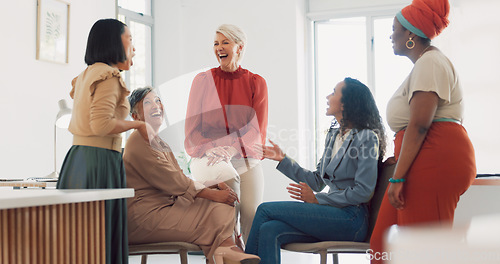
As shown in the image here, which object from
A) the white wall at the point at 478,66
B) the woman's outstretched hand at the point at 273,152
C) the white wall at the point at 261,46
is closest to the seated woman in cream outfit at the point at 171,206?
the woman's outstretched hand at the point at 273,152

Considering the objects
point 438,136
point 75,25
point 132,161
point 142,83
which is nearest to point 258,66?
point 142,83

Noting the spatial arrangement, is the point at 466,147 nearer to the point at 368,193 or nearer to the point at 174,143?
the point at 368,193

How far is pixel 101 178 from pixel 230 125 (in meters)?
0.88

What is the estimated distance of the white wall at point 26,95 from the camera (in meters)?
3.62

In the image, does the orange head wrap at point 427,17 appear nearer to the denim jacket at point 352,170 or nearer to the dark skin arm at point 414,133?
the dark skin arm at point 414,133

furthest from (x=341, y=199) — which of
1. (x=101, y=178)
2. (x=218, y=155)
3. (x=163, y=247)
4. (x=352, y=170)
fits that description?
(x=101, y=178)

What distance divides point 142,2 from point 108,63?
13.5 ft

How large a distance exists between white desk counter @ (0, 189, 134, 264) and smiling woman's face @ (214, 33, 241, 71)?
136 cm

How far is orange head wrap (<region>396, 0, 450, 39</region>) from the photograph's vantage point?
1817mm

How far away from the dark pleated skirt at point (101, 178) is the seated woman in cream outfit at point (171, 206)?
21 cm

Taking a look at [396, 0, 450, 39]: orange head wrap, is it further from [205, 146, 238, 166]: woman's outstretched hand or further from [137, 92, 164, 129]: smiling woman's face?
[137, 92, 164, 129]: smiling woman's face

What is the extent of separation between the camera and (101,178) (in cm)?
204

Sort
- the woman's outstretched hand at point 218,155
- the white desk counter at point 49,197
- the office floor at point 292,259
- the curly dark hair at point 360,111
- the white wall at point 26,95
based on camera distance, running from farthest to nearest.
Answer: the office floor at point 292,259 → the white wall at point 26,95 → the woman's outstretched hand at point 218,155 → the curly dark hair at point 360,111 → the white desk counter at point 49,197

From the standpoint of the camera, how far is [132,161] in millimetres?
2328
